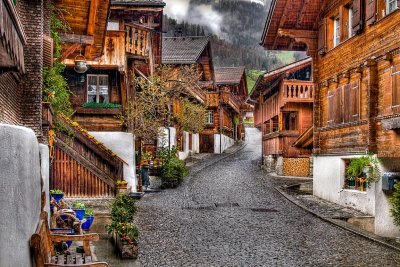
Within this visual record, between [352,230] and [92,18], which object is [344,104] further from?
[92,18]

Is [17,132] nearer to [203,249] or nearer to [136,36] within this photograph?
[203,249]

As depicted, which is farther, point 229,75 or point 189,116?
point 229,75

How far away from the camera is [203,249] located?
11.3 metres

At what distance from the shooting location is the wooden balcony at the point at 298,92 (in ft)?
95.2

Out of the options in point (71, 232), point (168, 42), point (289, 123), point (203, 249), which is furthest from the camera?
point (168, 42)

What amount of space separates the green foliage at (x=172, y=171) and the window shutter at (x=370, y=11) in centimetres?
1143

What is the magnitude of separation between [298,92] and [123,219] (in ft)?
64.7

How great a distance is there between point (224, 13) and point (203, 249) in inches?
6304

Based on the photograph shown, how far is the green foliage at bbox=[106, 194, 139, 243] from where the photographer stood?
34.7ft

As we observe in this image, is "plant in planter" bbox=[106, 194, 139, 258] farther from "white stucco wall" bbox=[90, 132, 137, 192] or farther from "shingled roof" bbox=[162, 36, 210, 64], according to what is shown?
"shingled roof" bbox=[162, 36, 210, 64]

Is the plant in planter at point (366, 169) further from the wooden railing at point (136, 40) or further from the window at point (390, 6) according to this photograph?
the wooden railing at point (136, 40)

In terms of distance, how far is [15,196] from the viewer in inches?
193

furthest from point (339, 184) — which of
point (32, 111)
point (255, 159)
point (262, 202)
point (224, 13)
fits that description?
point (224, 13)

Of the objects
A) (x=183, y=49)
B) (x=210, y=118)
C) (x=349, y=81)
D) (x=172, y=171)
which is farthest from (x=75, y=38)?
(x=210, y=118)
